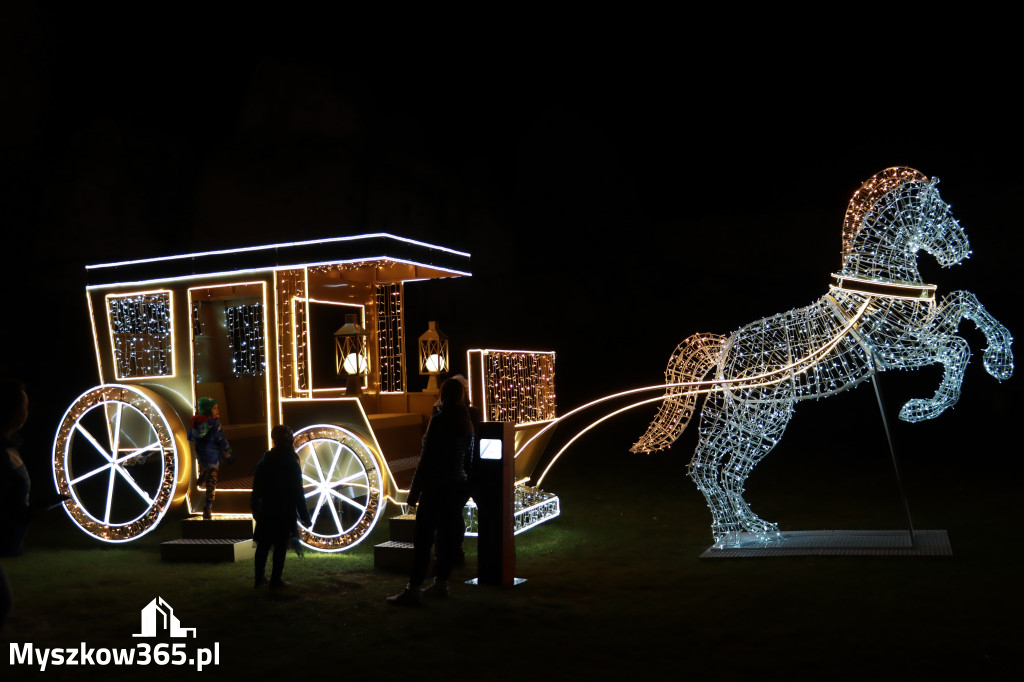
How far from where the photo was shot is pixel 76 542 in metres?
8.62

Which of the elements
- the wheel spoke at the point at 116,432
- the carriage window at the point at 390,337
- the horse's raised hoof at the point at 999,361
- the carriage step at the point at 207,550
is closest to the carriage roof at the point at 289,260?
the carriage window at the point at 390,337

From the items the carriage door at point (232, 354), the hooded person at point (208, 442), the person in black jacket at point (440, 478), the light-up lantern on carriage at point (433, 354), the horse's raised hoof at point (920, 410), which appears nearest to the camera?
the person in black jacket at point (440, 478)

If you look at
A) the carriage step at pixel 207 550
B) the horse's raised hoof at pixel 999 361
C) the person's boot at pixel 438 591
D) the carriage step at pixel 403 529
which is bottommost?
the person's boot at pixel 438 591

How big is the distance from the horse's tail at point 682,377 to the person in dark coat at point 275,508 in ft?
9.71

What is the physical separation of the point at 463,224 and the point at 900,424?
9.36 metres

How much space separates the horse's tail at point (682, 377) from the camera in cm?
761

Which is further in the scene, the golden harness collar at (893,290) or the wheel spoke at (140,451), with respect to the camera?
the wheel spoke at (140,451)

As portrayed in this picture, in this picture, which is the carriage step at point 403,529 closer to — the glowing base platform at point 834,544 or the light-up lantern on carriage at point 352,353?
the light-up lantern on carriage at point 352,353

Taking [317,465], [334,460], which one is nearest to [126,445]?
[317,465]

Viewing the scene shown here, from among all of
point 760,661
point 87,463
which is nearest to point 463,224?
point 87,463

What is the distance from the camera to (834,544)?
727cm

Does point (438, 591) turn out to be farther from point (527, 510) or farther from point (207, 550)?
point (207, 550)

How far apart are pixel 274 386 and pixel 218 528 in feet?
4.43

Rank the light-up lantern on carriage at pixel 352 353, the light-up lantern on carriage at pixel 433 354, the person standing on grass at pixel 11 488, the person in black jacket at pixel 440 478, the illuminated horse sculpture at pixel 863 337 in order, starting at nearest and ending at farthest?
the person standing on grass at pixel 11 488 → the person in black jacket at pixel 440 478 → the illuminated horse sculpture at pixel 863 337 → the light-up lantern on carriage at pixel 352 353 → the light-up lantern on carriage at pixel 433 354
